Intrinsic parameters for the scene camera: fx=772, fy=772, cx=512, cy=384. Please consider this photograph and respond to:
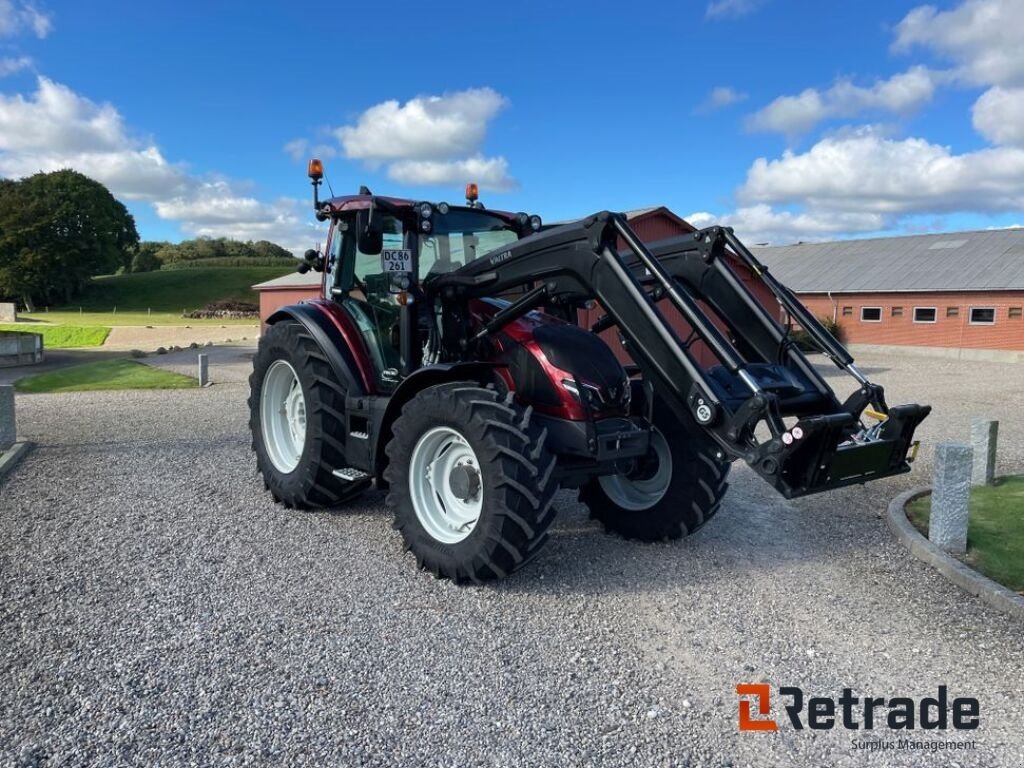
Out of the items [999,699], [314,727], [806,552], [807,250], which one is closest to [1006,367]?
[807,250]

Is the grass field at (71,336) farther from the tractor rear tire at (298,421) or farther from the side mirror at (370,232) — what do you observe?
the side mirror at (370,232)

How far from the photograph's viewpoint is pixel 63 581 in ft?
16.6

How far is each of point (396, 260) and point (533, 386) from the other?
4.77 ft

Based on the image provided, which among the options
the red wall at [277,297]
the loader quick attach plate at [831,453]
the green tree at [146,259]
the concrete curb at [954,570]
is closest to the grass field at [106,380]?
the red wall at [277,297]

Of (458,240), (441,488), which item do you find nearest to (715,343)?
(441,488)

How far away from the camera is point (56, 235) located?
71312mm

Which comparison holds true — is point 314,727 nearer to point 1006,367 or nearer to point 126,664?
point 126,664

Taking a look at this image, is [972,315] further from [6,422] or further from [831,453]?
[6,422]

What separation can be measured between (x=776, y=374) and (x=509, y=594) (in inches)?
87.8

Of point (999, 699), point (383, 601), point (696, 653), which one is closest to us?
point (999, 699)

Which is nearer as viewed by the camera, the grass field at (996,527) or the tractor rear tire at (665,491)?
the grass field at (996,527)

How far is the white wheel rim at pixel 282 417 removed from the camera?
7141 mm

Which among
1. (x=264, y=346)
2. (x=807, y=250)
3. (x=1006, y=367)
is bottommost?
(x=1006, y=367)

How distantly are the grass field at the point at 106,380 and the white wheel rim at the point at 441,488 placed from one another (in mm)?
13772
